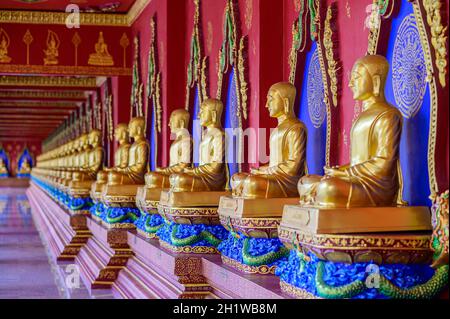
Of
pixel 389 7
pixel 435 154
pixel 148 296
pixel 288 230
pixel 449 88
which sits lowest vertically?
pixel 148 296

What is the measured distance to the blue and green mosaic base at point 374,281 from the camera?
10.6 feet

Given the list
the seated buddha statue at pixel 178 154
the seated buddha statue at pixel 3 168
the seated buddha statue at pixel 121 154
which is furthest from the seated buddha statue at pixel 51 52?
the seated buddha statue at pixel 3 168

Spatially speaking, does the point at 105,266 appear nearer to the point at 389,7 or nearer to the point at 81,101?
the point at 389,7

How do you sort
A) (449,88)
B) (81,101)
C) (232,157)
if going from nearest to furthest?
(449,88) → (232,157) → (81,101)

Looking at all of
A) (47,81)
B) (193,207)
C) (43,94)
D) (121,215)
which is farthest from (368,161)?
(43,94)

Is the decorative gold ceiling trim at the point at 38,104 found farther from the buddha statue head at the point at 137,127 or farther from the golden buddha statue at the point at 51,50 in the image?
the buddha statue head at the point at 137,127

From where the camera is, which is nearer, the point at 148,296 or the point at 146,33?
the point at 148,296

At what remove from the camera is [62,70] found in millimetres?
10992

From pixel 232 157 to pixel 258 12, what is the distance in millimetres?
1163

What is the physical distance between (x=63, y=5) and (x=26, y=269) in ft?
13.7

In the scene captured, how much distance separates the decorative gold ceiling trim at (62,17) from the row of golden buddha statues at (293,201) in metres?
4.66

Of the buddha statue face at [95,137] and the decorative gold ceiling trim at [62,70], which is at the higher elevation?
the decorative gold ceiling trim at [62,70]

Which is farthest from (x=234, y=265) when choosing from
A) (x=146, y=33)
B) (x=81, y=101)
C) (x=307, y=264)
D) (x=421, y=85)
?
(x=81, y=101)

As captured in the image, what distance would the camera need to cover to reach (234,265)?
4.70 m
